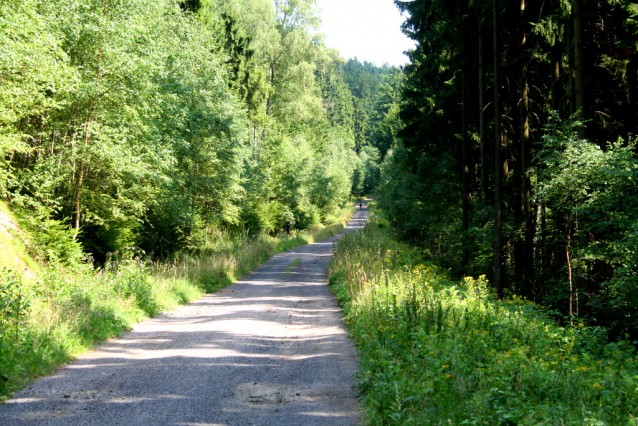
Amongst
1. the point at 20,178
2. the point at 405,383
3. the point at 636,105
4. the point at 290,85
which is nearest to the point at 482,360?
the point at 405,383

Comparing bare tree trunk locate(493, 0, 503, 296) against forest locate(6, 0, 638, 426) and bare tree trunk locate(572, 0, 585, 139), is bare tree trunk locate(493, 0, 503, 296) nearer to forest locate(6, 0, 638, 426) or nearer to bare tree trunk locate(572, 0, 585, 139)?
forest locate(6, 0, 638, 426)

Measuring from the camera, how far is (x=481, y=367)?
16.7ft

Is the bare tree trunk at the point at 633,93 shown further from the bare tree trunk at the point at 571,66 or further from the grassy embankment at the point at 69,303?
the grassy embankment at the point at 69,303

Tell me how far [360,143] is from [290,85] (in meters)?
83.3

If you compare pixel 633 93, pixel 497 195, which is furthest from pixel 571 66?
pixel 497 195

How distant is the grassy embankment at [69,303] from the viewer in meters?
6.16

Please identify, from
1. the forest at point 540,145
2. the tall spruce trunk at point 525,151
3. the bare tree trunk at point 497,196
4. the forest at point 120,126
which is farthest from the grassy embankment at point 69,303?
the tall spruce trunk at point 525,151

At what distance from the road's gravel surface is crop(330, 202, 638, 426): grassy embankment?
21.8 inches

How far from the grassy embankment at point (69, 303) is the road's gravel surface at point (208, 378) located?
0.33 metres

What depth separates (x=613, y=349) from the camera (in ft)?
22.9

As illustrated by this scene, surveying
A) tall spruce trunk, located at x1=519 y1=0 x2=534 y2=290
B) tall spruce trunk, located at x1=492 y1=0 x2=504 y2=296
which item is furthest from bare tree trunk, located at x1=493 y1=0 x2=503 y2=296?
tall spruce trunk, located at x1=519 y1=0 x2=534 y2=290

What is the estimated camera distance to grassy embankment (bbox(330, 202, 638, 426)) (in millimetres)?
4047

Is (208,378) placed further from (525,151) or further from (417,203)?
(417,203)

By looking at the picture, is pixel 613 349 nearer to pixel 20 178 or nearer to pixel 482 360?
pixel 482 360
